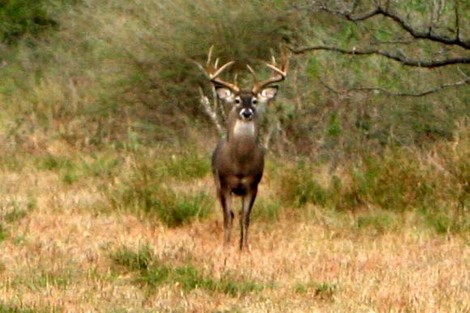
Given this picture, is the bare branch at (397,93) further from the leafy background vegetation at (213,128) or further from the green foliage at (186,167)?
the green foliage at (186,167)

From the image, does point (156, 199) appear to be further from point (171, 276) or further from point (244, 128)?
point (171, 276)

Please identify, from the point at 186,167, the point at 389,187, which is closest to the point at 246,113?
the point at 389,187

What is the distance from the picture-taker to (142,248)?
9.67 m

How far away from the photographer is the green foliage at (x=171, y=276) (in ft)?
29.2

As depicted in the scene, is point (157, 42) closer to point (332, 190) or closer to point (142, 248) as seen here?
point (332, 190)

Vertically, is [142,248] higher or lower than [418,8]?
lower

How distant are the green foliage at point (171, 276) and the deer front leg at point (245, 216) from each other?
168cm

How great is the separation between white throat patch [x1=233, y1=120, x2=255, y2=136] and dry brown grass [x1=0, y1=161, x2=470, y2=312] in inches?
34.7

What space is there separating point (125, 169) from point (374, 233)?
4211 millimetres

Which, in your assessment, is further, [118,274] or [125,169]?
[125,169]

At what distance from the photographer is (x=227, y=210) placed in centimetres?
1188

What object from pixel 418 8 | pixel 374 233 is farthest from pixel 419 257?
A: pixel 418 8

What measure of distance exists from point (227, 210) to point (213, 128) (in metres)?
7.20

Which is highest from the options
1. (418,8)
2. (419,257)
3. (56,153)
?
(418,8)
